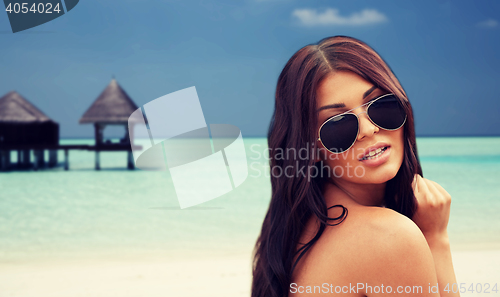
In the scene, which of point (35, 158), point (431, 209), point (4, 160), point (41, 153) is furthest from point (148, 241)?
point (41, 153)

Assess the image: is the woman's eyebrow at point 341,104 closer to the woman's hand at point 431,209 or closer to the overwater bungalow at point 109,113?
the woman's hand at point 431,209

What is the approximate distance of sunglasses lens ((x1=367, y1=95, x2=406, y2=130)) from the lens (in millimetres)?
1145

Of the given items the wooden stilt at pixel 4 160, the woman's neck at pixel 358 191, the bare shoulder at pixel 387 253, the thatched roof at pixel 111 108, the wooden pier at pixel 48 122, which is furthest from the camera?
the wooden stilt at pixel 4 160

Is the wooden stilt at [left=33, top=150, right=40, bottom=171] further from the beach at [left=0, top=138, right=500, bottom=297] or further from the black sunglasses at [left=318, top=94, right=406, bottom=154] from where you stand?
the black sunglasses at [left=318, top=94, right=406, bottom=154]

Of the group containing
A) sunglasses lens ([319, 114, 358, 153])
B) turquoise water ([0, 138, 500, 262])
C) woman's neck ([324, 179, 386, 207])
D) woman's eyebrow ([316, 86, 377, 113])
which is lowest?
turquoise water ([0, 138, 500, 262])

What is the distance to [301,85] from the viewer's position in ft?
3.78

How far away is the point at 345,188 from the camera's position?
51.8 inches

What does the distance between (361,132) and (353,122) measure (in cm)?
5

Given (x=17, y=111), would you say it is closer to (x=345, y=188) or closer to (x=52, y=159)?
(x=52, y=159)

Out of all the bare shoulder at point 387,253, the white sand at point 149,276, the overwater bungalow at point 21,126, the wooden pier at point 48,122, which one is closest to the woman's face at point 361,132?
the bare shoulder at point 387,253

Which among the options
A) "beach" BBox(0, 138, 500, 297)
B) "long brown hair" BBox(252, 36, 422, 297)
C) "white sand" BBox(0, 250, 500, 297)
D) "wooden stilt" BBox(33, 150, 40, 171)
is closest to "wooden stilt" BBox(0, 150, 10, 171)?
"wooden stilt" BBox(33, 150, 40, 171)

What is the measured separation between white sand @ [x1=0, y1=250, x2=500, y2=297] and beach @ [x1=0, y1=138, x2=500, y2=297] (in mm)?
15

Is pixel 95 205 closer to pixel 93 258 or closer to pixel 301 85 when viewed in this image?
pixel 93 258

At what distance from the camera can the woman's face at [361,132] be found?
1149 millimetres
